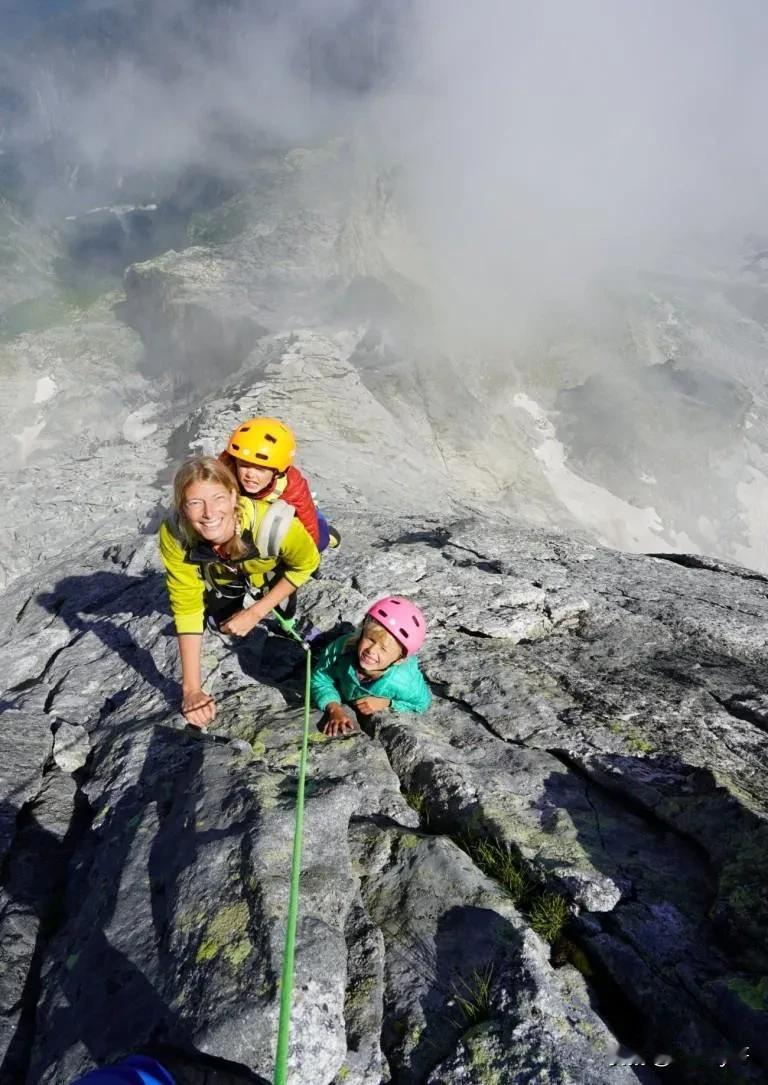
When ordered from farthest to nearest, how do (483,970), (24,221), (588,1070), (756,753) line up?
1. (24,221)
2. (756,753)
3. (483,970)
4. (588,1070)

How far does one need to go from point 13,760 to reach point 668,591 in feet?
31.3

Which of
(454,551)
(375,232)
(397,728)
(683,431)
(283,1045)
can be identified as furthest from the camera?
(375,232)

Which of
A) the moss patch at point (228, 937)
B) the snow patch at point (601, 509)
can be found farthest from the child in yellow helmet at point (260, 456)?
the snow patch at point (601, 509)

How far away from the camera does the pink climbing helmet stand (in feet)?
19.5

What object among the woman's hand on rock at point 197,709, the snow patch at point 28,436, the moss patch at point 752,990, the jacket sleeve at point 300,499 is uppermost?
the moss patch at point 752,990

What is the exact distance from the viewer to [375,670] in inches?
245

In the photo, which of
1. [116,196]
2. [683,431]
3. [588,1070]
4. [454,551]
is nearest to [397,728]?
[588,1070]

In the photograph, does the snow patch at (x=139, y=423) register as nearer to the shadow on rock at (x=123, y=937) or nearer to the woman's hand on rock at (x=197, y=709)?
the woman's hand on rock at (x=197, y=709)

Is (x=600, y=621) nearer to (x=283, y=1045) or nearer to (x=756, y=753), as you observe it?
(x=756, y=753)

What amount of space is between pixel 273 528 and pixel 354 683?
1843 mm

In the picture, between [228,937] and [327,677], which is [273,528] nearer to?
[327,677]

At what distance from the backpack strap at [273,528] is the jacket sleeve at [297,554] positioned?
0.31 feet

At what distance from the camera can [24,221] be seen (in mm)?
151000

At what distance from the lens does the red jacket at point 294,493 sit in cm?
743
